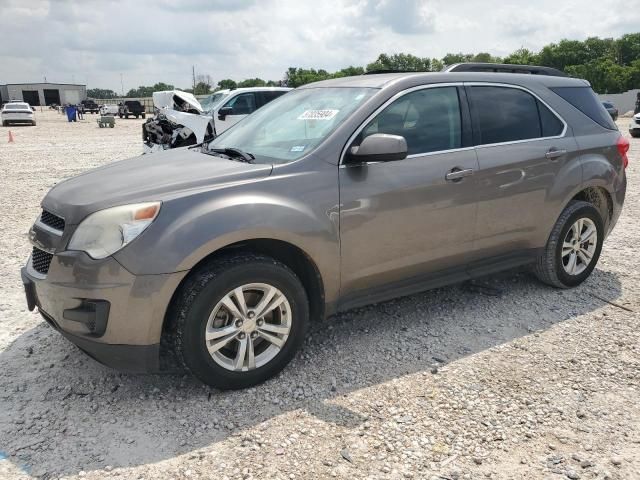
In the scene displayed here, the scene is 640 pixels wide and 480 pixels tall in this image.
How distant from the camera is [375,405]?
313 cm

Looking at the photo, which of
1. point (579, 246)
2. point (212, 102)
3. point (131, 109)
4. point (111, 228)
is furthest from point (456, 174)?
point (131, 109)

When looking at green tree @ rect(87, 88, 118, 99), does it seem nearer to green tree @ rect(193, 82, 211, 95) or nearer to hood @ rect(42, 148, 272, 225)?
green tree @ rect(193, 82, 211, 95)

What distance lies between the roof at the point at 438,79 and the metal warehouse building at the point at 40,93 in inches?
4339

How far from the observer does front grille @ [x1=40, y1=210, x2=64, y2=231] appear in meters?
3.10

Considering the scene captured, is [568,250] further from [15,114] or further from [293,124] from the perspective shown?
[15,114]

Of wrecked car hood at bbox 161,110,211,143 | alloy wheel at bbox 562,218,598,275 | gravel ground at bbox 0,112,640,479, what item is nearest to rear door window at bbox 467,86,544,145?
alloy wheel at bbox 562,218,598,275

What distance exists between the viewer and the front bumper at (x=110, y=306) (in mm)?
2832

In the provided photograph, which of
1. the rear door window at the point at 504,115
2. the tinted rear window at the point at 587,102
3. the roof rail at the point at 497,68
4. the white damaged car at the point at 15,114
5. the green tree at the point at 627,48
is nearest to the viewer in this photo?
the rear door window at the point at 504,115

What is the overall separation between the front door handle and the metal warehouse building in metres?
111

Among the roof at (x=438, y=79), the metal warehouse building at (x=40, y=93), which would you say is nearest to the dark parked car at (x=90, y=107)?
the metal warehouse building at (x=40, y=93)

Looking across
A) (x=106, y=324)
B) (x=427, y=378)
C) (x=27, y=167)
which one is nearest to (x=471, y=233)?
(x=427, y=378)

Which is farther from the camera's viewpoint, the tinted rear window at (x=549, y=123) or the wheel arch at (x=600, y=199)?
the wheel arch at (x=600, y=199)

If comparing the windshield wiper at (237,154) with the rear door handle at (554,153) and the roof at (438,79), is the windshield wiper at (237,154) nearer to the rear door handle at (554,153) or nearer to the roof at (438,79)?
the roof at (438,79)

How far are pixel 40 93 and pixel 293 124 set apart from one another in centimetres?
11772
